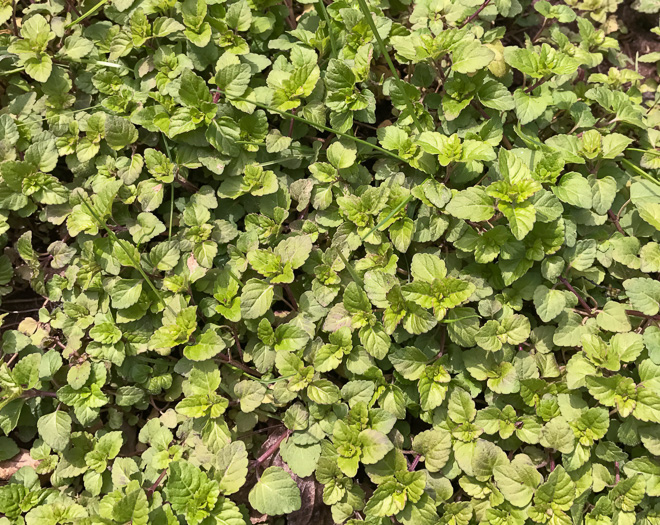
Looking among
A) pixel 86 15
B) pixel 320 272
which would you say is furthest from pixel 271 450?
pixel 86 15

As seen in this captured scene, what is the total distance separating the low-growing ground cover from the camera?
109 inches

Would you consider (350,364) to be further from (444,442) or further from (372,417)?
(444,442)

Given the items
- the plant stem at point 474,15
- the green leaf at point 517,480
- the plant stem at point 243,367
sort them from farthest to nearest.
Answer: the plant stem at point 474,15 < the plant stem at point 243,367 < the green leaf at point 517,480

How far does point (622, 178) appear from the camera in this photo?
3234 millimetres

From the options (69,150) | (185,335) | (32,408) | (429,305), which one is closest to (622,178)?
(429,305)

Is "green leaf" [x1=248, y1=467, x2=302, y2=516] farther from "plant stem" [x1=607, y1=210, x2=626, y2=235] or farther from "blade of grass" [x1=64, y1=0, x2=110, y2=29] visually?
"blade of grass" [x1=64, y1=0, x2=110, y2=29]

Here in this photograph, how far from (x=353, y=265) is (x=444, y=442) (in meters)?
1.13

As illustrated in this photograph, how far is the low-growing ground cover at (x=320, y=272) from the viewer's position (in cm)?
278

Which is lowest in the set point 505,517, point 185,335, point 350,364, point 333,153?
point 505,517

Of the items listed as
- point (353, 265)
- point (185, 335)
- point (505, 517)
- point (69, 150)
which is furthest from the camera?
point (69, 150)

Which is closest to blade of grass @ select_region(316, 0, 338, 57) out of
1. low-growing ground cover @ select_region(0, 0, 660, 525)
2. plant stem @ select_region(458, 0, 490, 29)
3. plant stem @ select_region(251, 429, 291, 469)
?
low-growing ground cover @ select_region(0, 0, 660, 525)

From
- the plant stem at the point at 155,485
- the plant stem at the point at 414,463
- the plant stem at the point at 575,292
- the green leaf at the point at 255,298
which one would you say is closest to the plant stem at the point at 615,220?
the plant stem at the point at 575,292

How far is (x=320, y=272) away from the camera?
305 cm

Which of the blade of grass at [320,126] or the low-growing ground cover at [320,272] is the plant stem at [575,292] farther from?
the blade of grass at [320,126]
